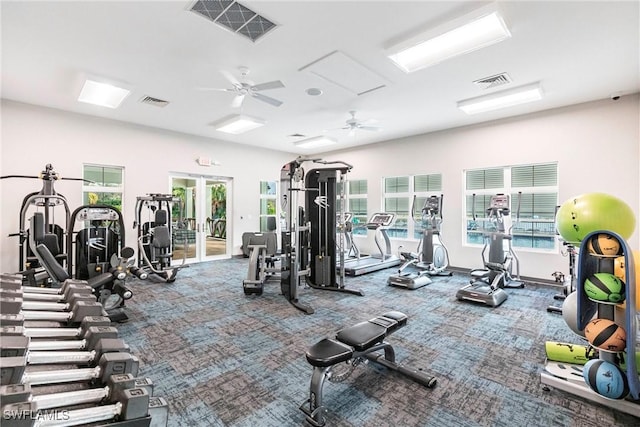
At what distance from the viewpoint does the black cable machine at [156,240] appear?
5801 millimetres

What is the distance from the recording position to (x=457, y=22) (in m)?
2.89

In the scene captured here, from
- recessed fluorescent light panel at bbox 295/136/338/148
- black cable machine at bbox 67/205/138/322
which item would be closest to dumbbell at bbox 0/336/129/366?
black cable machine at bbox 67/205/138/322

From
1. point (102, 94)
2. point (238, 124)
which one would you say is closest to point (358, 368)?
point (238, 124)

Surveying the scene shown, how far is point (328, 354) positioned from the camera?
2068 millimetres

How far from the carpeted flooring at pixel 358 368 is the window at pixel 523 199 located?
1.25 metres

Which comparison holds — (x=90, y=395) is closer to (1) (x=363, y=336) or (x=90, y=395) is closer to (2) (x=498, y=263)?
(1) (x=363, y=336)

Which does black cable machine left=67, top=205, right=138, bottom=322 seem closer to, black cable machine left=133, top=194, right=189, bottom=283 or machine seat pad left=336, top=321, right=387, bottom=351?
black cable machine left=133, top=194, right=189, bottom=283

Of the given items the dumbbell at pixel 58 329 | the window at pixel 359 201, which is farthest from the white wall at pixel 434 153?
the dumbbell at pixel 58 329

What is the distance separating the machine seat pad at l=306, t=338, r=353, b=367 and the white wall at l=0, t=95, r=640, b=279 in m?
5.34

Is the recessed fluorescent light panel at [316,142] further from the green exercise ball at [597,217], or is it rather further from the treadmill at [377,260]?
the green exercise ball at [597,217]

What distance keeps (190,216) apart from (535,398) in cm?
764

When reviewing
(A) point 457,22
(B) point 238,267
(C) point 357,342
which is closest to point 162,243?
(B) point 238,267

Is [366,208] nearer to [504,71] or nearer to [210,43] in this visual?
[504,71]

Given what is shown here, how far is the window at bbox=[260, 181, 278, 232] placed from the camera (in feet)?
30.0
